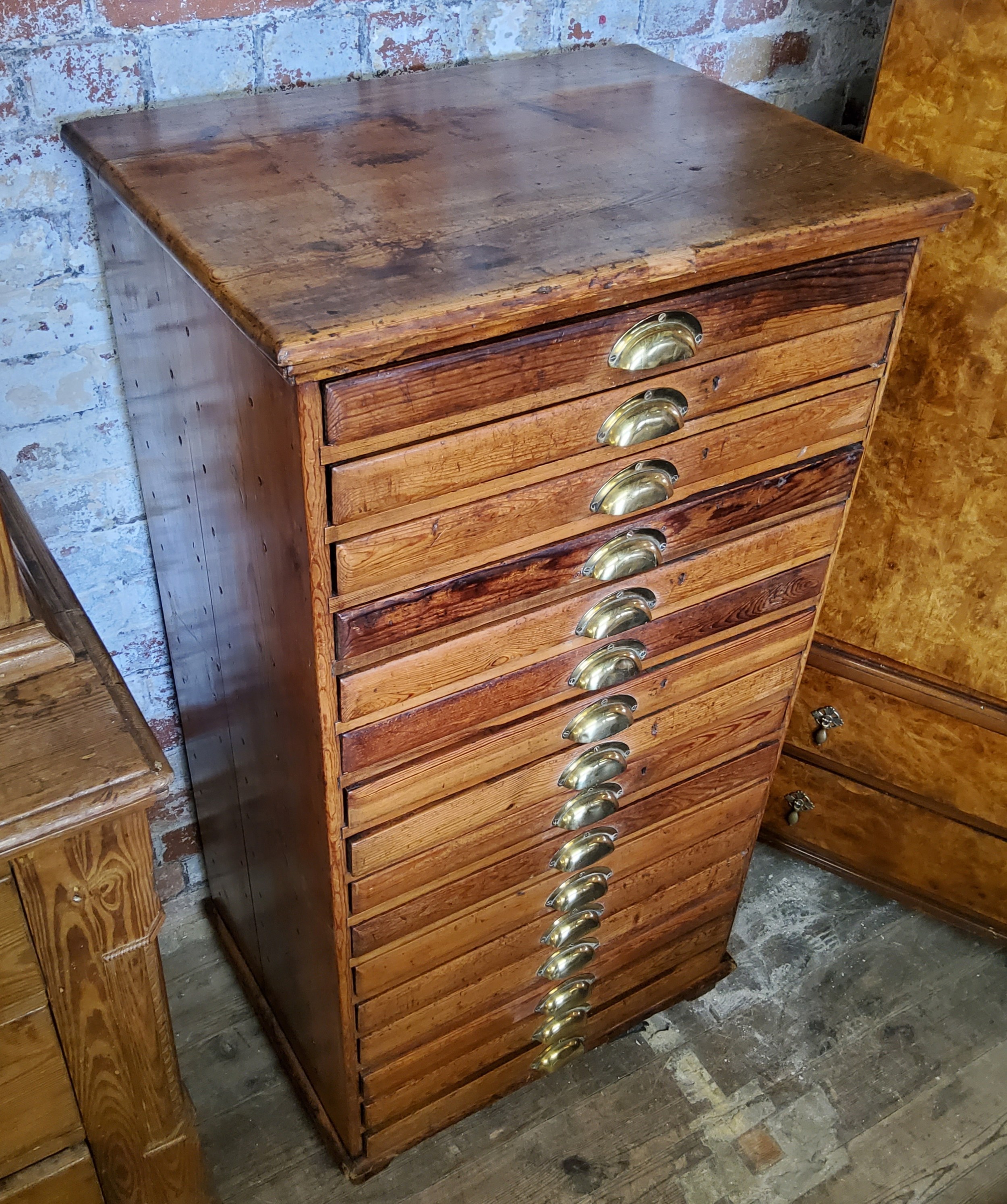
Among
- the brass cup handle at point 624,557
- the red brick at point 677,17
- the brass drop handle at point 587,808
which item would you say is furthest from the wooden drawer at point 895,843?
the red brick at point 677,17

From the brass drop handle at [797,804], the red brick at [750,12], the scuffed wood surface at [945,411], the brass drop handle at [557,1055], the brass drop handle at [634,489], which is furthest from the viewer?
the brass drop handle at [797,804]

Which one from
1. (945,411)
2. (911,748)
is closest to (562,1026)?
(911,748)

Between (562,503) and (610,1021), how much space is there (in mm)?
1037

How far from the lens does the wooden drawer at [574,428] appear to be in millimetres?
949

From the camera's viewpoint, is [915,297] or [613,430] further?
[915,297]

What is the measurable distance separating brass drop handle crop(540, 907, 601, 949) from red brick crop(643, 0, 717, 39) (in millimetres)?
1231

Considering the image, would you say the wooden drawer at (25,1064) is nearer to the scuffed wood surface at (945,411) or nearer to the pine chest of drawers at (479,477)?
the pine chest of drawers at (479,477)

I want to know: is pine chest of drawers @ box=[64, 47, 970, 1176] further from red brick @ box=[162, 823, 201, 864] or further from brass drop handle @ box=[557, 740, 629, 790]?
red brick @ box=[162, 823, 201, 864]

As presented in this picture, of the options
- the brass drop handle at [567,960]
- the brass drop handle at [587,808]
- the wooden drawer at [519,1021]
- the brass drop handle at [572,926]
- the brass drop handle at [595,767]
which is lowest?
the wooden drawer at [519,1021]

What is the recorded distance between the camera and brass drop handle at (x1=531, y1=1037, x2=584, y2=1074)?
5.60 ft

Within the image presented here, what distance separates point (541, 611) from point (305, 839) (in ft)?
1.29

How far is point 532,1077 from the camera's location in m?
1.72

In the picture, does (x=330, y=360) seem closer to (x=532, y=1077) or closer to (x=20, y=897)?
(x=20, y=897)

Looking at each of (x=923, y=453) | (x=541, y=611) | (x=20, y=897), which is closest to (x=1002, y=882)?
(x=923, y=453)
